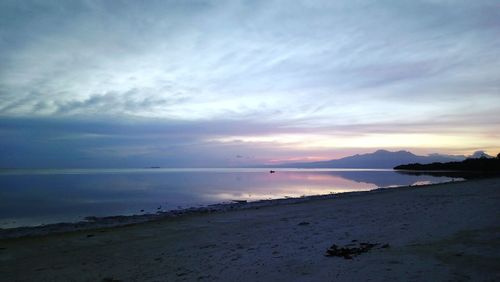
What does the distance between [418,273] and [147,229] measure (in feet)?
46.8

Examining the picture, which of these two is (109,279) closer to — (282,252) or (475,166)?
(282,252)

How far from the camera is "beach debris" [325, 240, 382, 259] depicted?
29.1 feet

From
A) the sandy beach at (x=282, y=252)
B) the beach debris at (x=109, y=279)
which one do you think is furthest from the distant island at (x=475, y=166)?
the beach debris at (x=109, y=279)

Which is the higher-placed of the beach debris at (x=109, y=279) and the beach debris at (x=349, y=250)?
the beach debris at (x=349, y=250)

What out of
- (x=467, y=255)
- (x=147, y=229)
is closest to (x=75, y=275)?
(x=147, y=229)

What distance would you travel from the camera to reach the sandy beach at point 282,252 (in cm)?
727

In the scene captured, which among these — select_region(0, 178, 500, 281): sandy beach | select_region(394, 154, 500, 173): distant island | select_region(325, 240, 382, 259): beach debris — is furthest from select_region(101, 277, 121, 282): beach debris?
select_region(394, 154, 500, 173): distant island

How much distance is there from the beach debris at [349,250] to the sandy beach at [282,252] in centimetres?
14

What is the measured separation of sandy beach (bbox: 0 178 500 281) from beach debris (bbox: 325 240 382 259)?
14cm

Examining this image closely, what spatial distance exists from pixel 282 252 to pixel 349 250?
2.00m

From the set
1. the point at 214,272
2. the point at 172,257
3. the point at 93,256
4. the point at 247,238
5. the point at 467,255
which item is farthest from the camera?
the point at 247,238

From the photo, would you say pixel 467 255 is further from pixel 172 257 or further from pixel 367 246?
pixel 172 257

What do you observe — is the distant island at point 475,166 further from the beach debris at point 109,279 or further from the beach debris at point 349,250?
the beach debris at point 109,279

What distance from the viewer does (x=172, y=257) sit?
10664 millimetres
